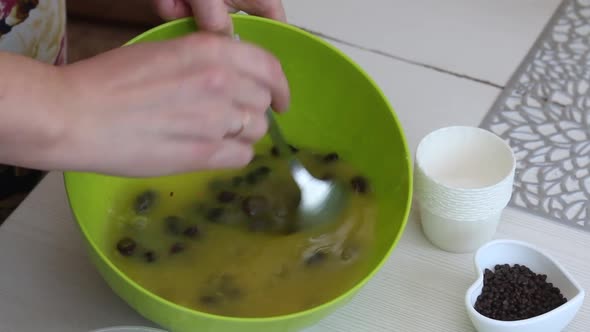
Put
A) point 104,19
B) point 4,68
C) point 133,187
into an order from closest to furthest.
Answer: point 4,68
point 133,187
point 104,19

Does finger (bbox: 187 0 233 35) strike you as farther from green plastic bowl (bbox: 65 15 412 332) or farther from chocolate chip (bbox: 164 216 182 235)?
chocolate chip (bbox: 164 216 182 235)

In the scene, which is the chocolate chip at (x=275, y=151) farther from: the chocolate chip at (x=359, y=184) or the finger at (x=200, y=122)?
the finger at (x=200, y=122)

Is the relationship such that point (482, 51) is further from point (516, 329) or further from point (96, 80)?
point (96, 80)

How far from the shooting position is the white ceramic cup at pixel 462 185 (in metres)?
0.76

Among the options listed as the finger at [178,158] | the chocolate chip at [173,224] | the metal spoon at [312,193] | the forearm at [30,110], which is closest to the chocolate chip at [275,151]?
the metal spoon at [312,193]

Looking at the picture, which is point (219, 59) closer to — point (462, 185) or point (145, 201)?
point (145, 201)

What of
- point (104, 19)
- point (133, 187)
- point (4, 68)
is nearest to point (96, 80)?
point (4, 68)

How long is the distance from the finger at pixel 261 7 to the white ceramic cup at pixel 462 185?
21cm

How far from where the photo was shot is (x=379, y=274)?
799 mm

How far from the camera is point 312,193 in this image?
0.84m

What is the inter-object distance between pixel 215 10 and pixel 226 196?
0.68 feet

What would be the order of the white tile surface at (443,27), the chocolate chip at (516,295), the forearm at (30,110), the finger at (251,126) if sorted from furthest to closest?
the white tile surface at (443,27) → the chocolate chip at (516,295) → the finger at (251,126) → the forearm at (30,110)

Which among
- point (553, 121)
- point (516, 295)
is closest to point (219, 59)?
point (516, 295)

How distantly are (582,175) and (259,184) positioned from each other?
38cm
